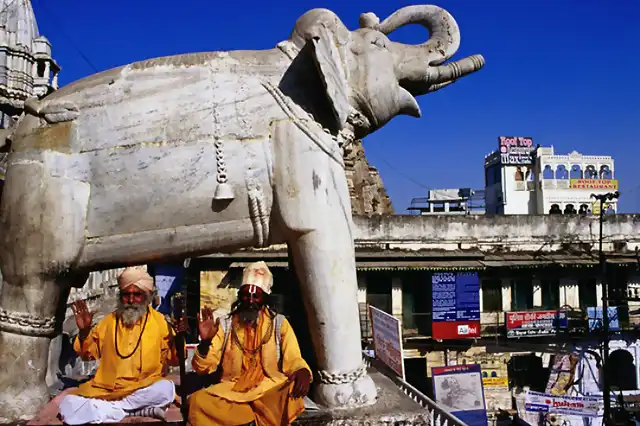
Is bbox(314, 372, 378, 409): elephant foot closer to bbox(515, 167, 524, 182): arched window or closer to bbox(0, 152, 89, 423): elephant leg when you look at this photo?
bbox(0, 152, 89, 423): elephant leg

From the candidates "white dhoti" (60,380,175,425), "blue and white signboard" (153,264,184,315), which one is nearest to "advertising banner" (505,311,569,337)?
"blue and white signboard" (153,264,184,315)

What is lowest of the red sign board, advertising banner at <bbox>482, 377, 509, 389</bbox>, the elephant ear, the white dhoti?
advertising banner at <bbox>482, 377, 509, 389</bbox>

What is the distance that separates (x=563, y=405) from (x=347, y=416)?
12.9 metres

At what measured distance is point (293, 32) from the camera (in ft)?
11.8

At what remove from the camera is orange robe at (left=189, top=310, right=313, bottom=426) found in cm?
317

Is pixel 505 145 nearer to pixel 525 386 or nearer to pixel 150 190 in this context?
pixel 525 386

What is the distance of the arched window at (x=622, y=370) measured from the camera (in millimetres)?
18703

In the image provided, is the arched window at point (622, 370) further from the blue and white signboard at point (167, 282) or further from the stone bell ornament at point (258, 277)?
the stone bell ornament at point (258, 277)

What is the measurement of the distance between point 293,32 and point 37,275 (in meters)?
1.97

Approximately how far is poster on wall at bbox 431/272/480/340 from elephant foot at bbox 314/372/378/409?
1414cm

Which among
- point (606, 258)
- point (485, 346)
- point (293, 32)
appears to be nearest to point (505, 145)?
point (606, 258)

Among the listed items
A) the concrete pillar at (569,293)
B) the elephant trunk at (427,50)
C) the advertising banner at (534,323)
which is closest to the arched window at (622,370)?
the concrete pillar at (569,293)

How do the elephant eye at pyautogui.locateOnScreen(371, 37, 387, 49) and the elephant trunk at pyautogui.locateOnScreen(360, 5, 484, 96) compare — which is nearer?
the elephant eye at pyautogui.locateOnScreen(371, 37, 387, 49)

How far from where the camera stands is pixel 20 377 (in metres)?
3.14
